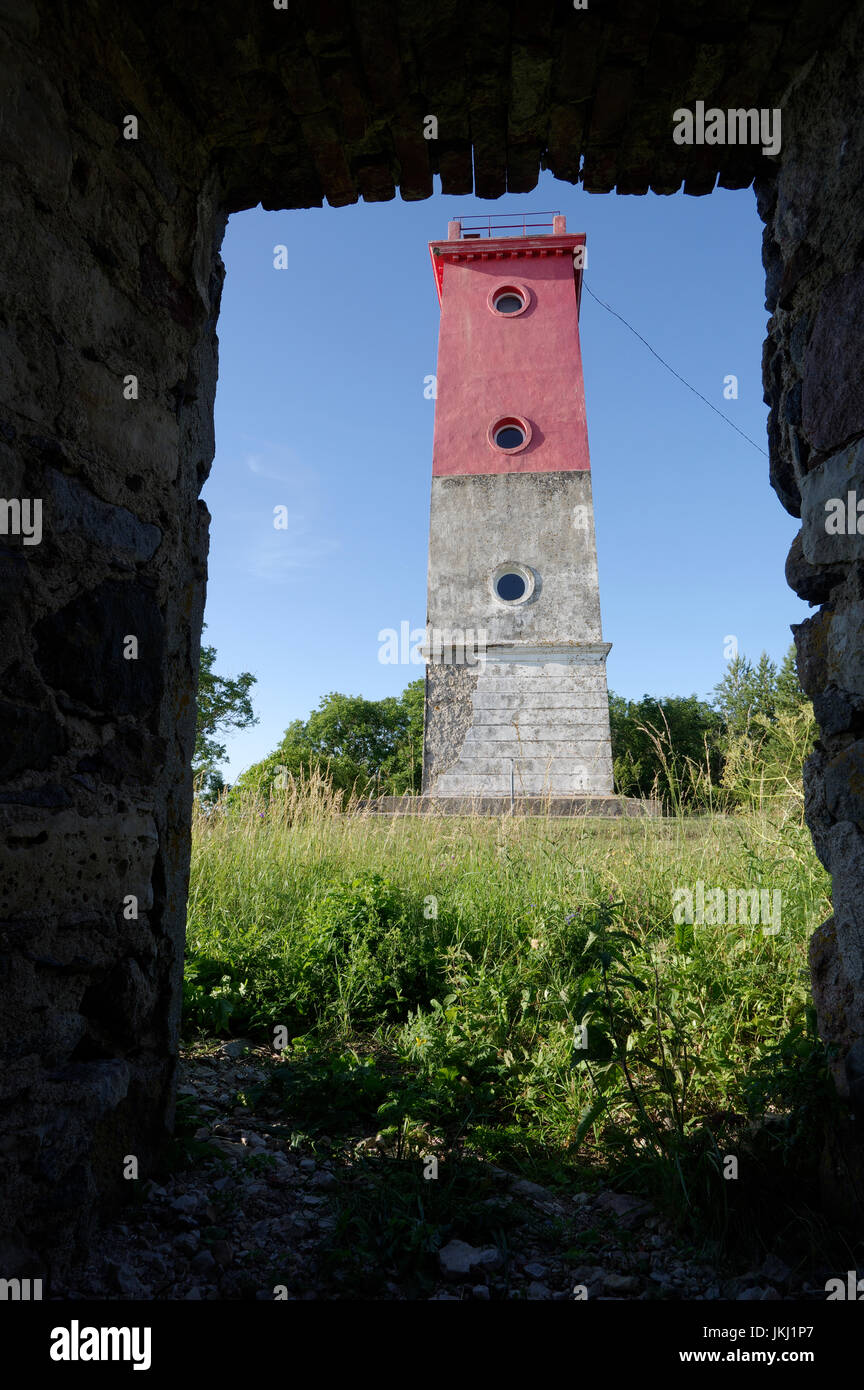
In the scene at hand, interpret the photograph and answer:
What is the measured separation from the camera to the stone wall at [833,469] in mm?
1988

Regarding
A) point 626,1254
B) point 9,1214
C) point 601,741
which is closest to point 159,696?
point 9,1214

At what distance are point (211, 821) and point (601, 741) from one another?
7185mm

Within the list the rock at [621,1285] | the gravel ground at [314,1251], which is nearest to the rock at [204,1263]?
the gravel ground at [314,1251]

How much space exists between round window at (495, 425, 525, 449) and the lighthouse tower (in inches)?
0.9

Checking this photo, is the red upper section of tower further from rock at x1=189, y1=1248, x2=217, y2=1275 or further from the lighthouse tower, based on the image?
rock at x1=189, y1=1248, x2=217, y2=1275

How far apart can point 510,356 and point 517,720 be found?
19.6 ft

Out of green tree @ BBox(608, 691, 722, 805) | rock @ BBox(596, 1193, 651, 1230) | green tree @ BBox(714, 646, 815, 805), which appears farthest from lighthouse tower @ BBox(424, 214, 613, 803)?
rock @ BBox(596, 1193, 651, 1230)

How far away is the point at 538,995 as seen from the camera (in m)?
3.48

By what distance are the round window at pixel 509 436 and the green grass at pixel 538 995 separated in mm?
8617

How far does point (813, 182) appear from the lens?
7.26 feet

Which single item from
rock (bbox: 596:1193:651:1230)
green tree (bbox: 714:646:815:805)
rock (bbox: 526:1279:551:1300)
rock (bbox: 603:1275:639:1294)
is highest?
green tree (bbox: 714:646:815:805)

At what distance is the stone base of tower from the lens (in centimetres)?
1190
